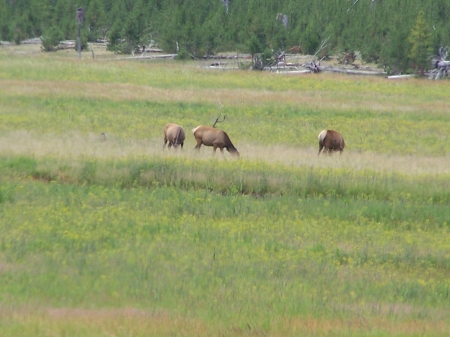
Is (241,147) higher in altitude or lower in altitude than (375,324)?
lower

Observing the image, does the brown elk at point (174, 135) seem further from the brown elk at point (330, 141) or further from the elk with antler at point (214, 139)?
the brown elk at point (330, 141)

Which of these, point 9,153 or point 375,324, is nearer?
point 375,324

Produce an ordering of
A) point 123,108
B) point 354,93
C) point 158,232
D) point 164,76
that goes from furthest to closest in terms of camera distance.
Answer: point 164,76, point 354,93, point 123,108, point 158,232

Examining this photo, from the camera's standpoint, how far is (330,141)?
23297mm

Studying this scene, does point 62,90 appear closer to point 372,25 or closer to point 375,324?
point 375,324

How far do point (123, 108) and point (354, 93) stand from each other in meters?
14.9

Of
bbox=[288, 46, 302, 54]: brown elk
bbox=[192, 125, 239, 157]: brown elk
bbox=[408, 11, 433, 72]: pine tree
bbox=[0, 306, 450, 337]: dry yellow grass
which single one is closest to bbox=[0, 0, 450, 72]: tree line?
bbox=[408, 11, 433, 72]: pine tree

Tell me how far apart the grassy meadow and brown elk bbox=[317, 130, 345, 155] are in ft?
2.14

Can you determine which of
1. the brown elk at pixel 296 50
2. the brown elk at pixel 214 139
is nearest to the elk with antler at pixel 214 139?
the brown elk at pixel 214 139

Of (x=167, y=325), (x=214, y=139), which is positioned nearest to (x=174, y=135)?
(x=214, y=139)

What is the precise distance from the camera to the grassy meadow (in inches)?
322

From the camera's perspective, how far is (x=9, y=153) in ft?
63.9

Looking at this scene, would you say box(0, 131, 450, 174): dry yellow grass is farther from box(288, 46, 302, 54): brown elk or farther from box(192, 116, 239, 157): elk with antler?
box(288, 46, 302, 54): brown elk

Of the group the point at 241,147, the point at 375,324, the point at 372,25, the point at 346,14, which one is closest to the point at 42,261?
the point at 375,324
